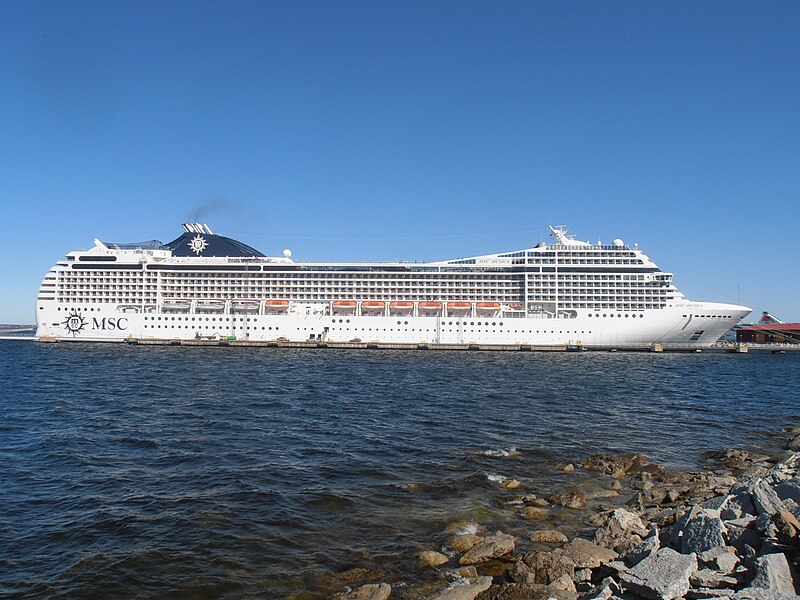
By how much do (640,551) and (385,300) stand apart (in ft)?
188

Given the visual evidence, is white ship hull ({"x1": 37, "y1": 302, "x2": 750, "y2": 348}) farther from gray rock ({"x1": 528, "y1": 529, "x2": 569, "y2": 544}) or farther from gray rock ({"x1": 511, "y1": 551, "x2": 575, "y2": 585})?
gray rock ({"x1": 511, "y1": 551, "x2": 575, "y2": 585})

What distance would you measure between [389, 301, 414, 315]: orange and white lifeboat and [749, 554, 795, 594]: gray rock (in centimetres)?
5782

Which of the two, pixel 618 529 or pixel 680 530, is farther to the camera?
pixel 618 529

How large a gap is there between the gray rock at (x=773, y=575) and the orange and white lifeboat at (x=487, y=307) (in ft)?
186

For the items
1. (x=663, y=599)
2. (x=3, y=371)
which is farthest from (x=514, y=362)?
(x=663, y=599)

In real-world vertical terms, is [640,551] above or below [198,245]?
below

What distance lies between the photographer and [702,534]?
8609 mm

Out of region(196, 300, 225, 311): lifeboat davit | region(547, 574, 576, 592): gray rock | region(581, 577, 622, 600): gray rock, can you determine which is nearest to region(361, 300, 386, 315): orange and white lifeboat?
region(196, 300, 225, 311): lifeboat davit

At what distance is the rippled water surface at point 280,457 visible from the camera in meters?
9.87

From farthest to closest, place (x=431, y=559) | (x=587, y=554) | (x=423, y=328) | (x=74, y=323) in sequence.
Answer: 1. (x=74, y=323)
2. (x=423, y=328)
3. (x=431, y=559)
4. (x=587, y=554)

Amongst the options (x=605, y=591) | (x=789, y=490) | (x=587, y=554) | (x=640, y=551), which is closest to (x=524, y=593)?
(x=605, y=591)

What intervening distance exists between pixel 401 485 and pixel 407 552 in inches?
145

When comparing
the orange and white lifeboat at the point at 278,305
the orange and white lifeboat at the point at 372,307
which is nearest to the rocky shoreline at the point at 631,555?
the orange and white lifeboat at the point at 372,307

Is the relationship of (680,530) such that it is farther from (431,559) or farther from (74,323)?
(74,323)
